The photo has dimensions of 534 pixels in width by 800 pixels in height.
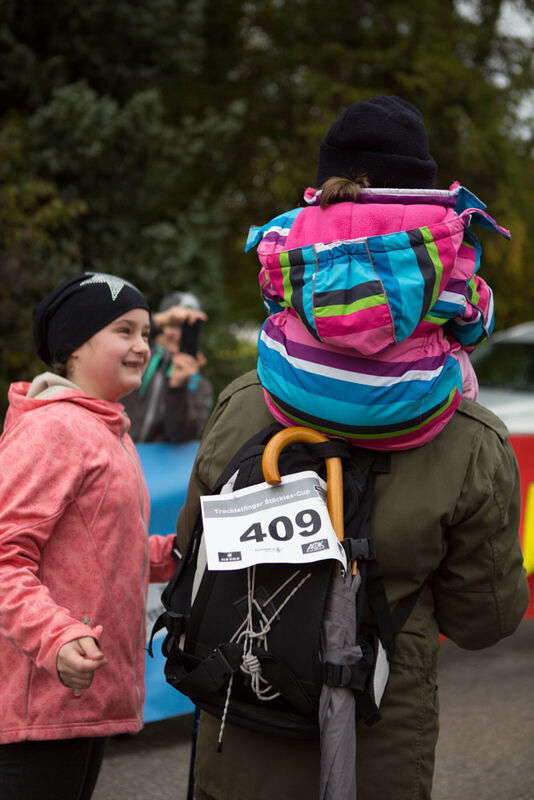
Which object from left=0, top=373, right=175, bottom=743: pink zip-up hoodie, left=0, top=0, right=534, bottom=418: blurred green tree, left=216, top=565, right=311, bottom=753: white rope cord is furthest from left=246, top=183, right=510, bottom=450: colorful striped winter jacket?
left=0, top=0, right=534, bottom=418: blurred green tree

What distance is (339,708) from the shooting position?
159 cm

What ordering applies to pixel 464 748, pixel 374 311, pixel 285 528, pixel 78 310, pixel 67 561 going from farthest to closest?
pixel 464 748 → pixel 78 310 → pixel 67 561 → pixel 285 528 → pixel 374 311

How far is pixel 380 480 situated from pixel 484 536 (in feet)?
A: 0.73

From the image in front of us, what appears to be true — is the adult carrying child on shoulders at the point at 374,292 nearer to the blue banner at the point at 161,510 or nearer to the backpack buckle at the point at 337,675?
the backpack buckle at the point at 337,675

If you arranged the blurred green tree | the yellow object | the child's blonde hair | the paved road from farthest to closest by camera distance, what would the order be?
the blurred green tree
the yellow object
the paved road
the child's blonde hair

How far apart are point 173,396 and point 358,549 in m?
2.70

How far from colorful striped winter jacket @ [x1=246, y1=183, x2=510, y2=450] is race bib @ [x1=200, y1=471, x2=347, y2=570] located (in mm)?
131

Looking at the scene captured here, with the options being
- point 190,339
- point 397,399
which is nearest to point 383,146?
point 397,399

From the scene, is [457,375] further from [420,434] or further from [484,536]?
[484,536]

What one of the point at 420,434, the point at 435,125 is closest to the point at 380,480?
the point at 420,434

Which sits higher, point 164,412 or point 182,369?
point 182,369

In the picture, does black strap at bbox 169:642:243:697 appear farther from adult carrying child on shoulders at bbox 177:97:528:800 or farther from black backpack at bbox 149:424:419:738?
adult carrying child on shoulders at bbox 177:97:528:800

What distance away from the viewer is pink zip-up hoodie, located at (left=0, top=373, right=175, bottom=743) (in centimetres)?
187

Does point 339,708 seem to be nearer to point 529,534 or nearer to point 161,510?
point 161,510
